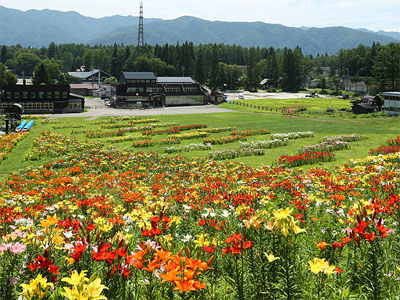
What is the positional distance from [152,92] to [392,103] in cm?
6341

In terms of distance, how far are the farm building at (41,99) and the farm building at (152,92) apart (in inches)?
556

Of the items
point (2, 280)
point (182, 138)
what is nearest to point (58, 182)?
point (2, 280)

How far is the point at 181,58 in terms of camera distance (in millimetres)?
140875

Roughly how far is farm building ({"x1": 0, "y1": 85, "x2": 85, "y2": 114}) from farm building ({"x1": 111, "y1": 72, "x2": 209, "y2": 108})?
1413cm

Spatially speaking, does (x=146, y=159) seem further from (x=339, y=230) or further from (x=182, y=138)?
(x=339, y=230)

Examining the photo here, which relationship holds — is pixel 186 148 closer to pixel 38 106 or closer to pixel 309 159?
pixel 309 159

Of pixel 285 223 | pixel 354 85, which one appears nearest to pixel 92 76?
pixel 354 85

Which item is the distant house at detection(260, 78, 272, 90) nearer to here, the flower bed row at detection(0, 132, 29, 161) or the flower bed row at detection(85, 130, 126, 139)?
the flower bed row at detection(85, 130, 126, 139)

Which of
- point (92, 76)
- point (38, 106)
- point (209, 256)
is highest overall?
point (92, 76)

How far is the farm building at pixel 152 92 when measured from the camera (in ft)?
303

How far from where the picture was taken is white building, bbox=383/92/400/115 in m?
52.4

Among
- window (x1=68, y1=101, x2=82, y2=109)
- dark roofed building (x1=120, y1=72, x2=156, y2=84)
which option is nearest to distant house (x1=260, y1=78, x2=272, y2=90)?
dark roofed building (x1=120, y1=72, x2=156, y2=84)

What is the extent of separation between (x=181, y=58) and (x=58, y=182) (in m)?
132

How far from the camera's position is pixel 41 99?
76312 mm
